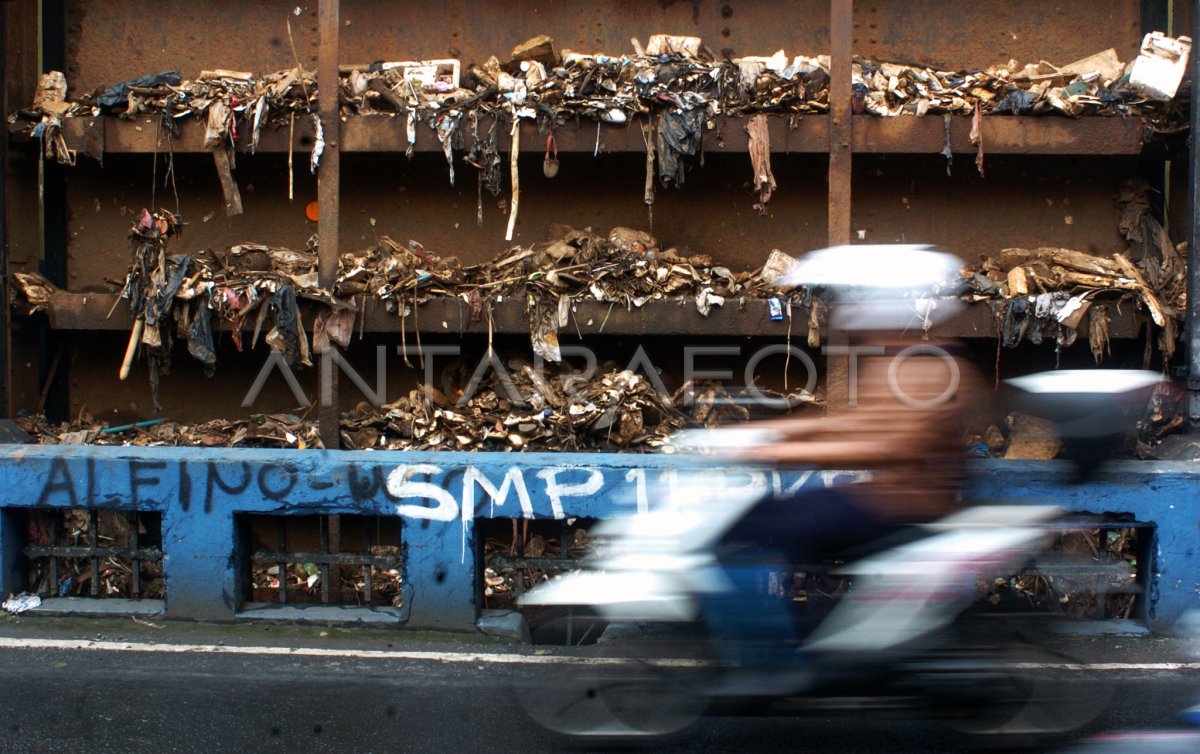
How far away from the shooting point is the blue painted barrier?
19.0ft

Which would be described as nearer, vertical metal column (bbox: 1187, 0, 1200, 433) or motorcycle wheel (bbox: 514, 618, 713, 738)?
motorcycle wheel (bbox: 514, 618, 713, 738)

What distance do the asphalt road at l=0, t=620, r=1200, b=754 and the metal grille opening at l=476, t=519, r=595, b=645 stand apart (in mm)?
225

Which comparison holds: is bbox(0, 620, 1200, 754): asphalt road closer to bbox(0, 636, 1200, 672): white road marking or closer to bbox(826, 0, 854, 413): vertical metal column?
bbox(0, 636, 1200, 672): white road marking

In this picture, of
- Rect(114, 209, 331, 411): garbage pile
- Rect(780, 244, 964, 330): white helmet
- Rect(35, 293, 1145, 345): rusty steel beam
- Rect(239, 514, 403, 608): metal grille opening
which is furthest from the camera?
Rect(35, 293, 1145, 345): rusty steel beam

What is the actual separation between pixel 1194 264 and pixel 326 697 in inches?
248

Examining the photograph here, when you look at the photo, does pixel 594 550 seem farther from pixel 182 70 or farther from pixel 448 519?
pixel 182 70

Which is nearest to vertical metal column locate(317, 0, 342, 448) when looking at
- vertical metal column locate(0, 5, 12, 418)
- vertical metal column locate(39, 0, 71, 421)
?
vertical metal column locate(0, 5, 12, 418)

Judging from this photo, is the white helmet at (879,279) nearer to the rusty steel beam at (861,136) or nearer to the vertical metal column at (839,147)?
the vertical metal column at (839,147)

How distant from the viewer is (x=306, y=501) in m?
5.95

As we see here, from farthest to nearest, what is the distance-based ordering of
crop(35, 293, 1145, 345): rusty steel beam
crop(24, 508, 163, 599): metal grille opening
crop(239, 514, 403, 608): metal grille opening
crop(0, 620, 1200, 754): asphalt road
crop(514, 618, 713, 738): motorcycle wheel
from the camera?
crop(35, 293, 1145, 345): rusty steel beam, crop(24, 508, 163, 599): metal grille opening, crop(239, 514, 403, 608): metal grille opening, crop(0, 620, 1200, 754): asphalt road, crop(514, 618, 713, 738): motorcycle wheel

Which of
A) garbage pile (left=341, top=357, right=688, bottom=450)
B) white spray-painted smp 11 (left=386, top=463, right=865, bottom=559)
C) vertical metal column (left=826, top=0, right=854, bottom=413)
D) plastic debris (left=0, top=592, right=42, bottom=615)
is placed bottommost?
plastic debris (left=0, top=592, right=42, bottom=615)

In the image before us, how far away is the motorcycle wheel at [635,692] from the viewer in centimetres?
372

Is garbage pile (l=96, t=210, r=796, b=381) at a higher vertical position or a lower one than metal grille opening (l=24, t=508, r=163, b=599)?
higher

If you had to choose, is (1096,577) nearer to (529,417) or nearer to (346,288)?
(529,417)
